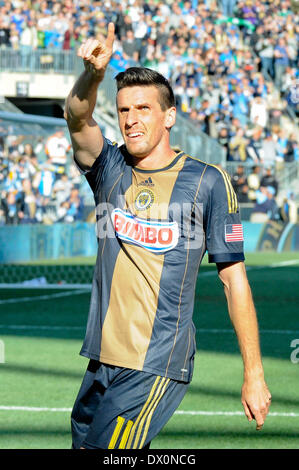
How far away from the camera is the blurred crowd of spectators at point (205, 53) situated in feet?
93.2

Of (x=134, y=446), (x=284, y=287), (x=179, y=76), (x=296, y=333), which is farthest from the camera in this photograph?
(x=179, y=76)

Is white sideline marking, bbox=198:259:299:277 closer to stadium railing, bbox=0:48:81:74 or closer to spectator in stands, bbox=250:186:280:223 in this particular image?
spectator in stands, bbox=250:186:280:223

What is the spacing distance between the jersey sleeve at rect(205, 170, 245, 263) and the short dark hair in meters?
0.42

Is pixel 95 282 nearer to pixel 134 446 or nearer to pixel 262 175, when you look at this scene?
pixel 134 446

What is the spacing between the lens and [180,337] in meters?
4.08

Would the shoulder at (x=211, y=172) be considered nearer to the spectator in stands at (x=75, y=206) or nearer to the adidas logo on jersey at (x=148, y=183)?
the adidas logo on jersey at (x=148, y=183)

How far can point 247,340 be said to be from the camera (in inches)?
157

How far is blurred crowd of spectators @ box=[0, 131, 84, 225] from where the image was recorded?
17.7m

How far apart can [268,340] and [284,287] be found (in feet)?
20.5

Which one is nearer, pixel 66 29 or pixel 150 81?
pixel 150 81

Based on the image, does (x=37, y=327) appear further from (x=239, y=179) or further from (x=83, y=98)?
(x=239, y=179)

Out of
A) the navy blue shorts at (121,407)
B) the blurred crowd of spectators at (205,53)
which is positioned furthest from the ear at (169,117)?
the blurred crowd of spectators at (205,53)

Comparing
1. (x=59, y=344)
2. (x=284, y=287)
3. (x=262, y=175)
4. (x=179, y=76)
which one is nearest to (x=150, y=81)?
(x=59, y=344)

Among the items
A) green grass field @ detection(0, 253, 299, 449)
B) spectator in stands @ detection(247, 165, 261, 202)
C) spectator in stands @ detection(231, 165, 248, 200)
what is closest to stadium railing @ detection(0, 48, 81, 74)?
spectator in stands @ detection(231, 165, 248, 200)
